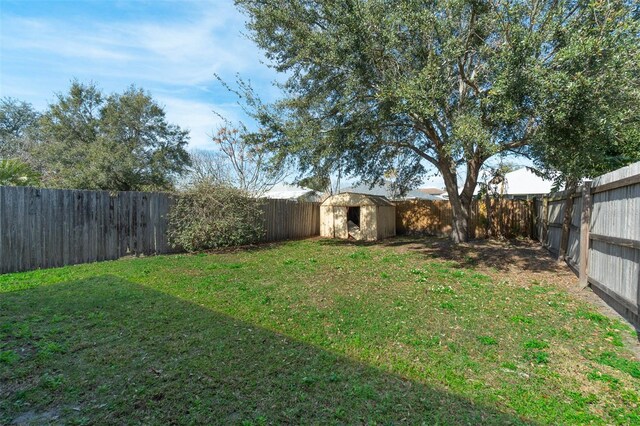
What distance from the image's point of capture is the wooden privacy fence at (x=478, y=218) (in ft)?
47.4

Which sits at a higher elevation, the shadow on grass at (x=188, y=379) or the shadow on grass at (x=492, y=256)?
the shadow on grass at (x=492, y=256)

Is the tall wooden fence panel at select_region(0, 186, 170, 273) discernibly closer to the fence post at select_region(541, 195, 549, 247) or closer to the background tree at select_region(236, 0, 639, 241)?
the background tree at select_region(236, 0, 639, 241)

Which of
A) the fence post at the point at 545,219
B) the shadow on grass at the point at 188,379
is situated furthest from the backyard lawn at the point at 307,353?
the fence post at the point at 545,219

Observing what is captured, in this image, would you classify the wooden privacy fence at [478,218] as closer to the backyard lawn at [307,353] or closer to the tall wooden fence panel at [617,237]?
the tall wooden fence panel at [617,237]

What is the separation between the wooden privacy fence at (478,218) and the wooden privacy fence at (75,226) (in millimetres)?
11945

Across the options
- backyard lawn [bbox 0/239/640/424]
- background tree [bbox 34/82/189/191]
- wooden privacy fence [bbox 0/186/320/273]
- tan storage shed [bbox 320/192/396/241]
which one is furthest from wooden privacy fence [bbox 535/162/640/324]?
background tree [bbox 34/82/189/191]

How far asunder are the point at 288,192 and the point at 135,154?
9982 millimetres

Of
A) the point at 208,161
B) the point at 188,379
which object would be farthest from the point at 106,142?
the point at 188,379

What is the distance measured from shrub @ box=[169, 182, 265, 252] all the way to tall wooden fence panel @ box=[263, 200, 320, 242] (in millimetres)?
2089

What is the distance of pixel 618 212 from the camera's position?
4574mm

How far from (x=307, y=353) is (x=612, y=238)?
4.51 metres

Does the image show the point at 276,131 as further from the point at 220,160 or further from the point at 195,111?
the point at 220,160

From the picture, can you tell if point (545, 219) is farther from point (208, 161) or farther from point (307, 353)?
point (208, 161)

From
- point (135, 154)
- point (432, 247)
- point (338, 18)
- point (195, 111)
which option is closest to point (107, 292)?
point (338, 18)
